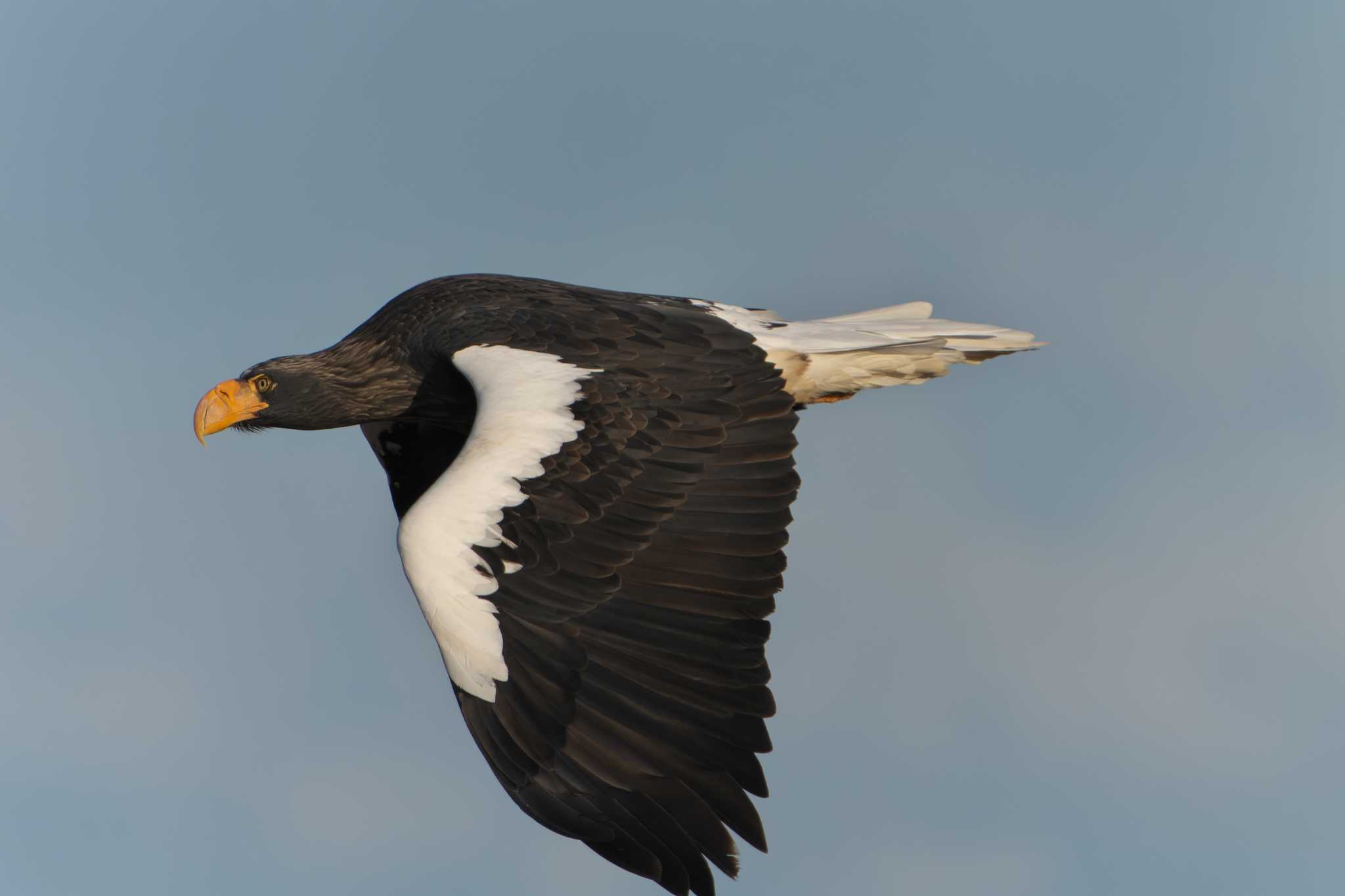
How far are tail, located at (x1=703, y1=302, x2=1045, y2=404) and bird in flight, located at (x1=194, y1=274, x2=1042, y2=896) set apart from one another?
0.30m

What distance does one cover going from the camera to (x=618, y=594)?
536 centimetres

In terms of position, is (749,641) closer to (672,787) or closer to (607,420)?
(672,787)

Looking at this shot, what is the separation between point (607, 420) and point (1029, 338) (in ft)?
7.28

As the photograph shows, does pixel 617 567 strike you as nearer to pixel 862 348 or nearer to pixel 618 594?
pixel 618 594

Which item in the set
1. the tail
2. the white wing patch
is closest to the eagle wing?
the white wing patch

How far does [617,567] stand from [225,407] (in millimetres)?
2486

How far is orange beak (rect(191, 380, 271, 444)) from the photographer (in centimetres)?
698

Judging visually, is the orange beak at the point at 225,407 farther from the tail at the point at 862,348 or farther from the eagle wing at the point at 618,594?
the tail at the point at 862,348

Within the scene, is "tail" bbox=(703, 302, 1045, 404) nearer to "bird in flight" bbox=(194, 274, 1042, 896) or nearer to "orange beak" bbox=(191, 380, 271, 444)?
"bird in flight" bbox=(194, 274, 1042, 896)

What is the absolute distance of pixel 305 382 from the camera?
6977 mm

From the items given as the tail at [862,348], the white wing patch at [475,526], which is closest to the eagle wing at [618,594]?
the white wing patch at [475,526]

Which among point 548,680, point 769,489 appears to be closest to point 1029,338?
point 769,489

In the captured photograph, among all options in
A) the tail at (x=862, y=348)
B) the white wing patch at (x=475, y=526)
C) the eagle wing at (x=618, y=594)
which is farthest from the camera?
the tail at (x=862, y=348)

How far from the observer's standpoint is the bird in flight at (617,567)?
16.7ft
